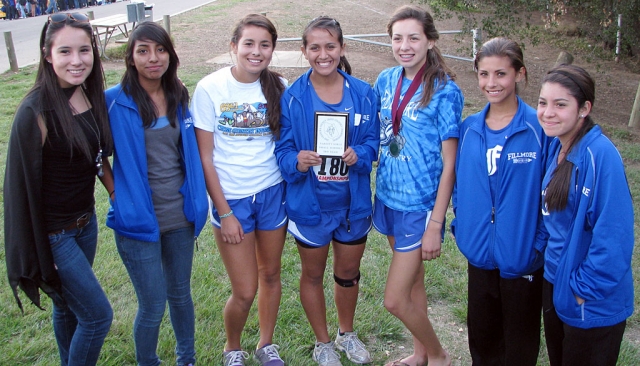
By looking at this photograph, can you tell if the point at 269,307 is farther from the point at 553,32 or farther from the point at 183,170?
the point at 553,32

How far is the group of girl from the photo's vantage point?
8.45 feet

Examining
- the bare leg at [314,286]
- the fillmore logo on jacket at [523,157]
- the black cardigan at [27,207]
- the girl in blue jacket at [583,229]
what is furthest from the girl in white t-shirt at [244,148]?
the girl in blue jacket at [583,229]

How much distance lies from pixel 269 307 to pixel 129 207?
1.13 metres

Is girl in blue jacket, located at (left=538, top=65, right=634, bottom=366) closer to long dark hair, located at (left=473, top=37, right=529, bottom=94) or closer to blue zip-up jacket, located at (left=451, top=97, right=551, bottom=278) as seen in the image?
blue zip-up jacket, located at (left=451, top=97, right=551, bottom=278)

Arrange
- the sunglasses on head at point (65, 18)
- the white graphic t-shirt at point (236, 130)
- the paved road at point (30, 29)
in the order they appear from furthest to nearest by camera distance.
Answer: the paved road at point (30, 29), the white graphic t-shirt at point (236, 130), the sunglasses on head at point (65, 18)

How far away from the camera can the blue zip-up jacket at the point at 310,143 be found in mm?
3205

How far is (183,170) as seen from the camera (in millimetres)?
3104

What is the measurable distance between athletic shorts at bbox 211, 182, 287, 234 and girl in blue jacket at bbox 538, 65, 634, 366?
1.42m

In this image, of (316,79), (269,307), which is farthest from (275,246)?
(316,79)

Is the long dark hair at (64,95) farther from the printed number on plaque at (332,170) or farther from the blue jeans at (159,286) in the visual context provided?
the printed number on plaque at (332,170)

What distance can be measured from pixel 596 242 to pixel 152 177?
210 centimetres

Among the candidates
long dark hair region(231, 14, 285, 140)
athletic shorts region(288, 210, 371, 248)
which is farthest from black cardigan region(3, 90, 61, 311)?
athletic shorts region(288, 210, 371, 248)

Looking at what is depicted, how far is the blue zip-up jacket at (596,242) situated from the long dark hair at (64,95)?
2.16 metres

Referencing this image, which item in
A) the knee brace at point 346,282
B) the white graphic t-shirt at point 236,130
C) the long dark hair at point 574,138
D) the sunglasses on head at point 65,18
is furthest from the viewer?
the knee brace at point 346,282
